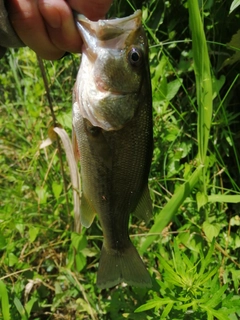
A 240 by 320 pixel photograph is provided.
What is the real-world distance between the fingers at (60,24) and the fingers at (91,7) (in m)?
0.03

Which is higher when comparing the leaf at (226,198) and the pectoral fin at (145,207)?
the pectoral fin at (145,207)

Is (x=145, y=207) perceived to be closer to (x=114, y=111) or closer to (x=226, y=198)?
(x=114, y=111)

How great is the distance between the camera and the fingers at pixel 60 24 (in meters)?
A: 1.36

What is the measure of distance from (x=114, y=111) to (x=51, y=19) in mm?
365

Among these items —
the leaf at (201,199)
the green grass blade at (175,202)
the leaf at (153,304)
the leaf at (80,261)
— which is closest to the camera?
the leaf at (153,304)

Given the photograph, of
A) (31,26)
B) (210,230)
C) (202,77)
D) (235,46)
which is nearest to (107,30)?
(31,26)

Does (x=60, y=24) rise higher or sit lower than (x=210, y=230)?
higher

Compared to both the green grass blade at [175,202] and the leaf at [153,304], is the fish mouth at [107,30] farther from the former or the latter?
the leaf at [153,304]

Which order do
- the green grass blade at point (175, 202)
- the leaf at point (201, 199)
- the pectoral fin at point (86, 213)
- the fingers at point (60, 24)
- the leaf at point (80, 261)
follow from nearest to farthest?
the fingers at point (60, 24) < the pectoral fin at point (86, 213) < the green grass blade at point (175, 202) < the leaf at point (201, 199) < the leaf at point (80, 261)

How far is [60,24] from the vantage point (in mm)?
1393

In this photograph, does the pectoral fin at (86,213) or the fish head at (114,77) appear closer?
the fish head at (114,77)

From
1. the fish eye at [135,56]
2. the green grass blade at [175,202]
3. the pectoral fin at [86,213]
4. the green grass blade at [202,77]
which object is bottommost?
the green grass blade at [175,202]

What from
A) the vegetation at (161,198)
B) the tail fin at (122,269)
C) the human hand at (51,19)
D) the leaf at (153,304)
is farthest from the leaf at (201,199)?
the human hand at (51,19)

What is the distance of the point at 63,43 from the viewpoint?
4.80 ft
